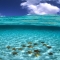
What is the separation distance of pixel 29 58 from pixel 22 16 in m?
22.3

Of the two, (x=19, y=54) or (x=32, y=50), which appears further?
(x=32, y=50)

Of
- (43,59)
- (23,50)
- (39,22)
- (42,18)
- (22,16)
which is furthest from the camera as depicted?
(22,16)

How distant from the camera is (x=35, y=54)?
7.66 m

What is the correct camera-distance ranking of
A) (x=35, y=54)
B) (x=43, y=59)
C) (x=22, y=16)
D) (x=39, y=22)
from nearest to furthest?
(x=43, y=59)
(x=35, y=54)
(x=39, y=22)
(x=22, y=16)

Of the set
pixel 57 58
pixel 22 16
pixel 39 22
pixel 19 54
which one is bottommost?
pixel 57 58

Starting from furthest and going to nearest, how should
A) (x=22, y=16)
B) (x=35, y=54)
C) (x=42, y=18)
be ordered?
(x=22, y=16) → (x=42, y=18) → (x=35, y=54)

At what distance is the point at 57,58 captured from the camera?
23.7 feet

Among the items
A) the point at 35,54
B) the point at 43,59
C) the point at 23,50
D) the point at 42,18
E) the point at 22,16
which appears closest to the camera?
the point at 43,59

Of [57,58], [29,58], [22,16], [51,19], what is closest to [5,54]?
[29,58]

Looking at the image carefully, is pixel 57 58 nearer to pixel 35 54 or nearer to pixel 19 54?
pixel 35 54

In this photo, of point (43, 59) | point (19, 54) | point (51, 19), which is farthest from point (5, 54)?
point (51, 19)

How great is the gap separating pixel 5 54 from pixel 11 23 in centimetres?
1703

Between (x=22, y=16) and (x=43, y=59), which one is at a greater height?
(x=22, y=16)

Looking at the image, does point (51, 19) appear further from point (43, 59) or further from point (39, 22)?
point (43, 59)
